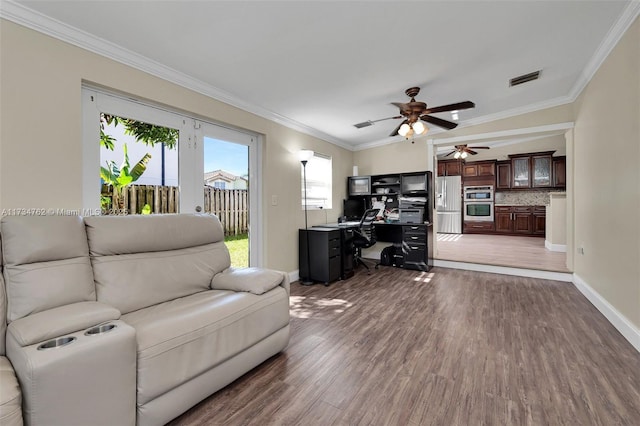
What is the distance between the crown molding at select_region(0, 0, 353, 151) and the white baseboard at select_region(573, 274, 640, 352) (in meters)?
4.30

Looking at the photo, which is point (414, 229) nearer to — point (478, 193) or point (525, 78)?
point (525, 78)

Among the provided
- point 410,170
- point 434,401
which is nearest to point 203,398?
point 434,401

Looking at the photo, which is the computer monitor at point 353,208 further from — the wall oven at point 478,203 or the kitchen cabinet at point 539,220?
the kitchen cabinet at point 539,220

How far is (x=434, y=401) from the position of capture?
5.42ft

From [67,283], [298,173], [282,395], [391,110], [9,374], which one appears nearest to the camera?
[9,374]

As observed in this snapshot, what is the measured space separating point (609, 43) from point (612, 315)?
98.2 inches

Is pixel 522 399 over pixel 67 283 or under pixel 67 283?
under

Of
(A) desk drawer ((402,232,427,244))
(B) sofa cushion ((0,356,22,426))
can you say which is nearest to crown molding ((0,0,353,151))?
(B) sofa cushion ((0,356,22,426))

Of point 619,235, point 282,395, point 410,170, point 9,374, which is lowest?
point 282,395

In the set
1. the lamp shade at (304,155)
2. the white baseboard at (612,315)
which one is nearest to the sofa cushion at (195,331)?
the lamp shade at (304,155)

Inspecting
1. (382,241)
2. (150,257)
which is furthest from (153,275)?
(382,241)

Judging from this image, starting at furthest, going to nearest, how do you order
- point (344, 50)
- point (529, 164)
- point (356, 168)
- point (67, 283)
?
point (529, 164) → point (356, 168) → point (344, 50) → point (67, 283)

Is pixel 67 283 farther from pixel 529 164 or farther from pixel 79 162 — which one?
pixel 529 164

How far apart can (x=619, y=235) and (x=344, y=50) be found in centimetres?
298
